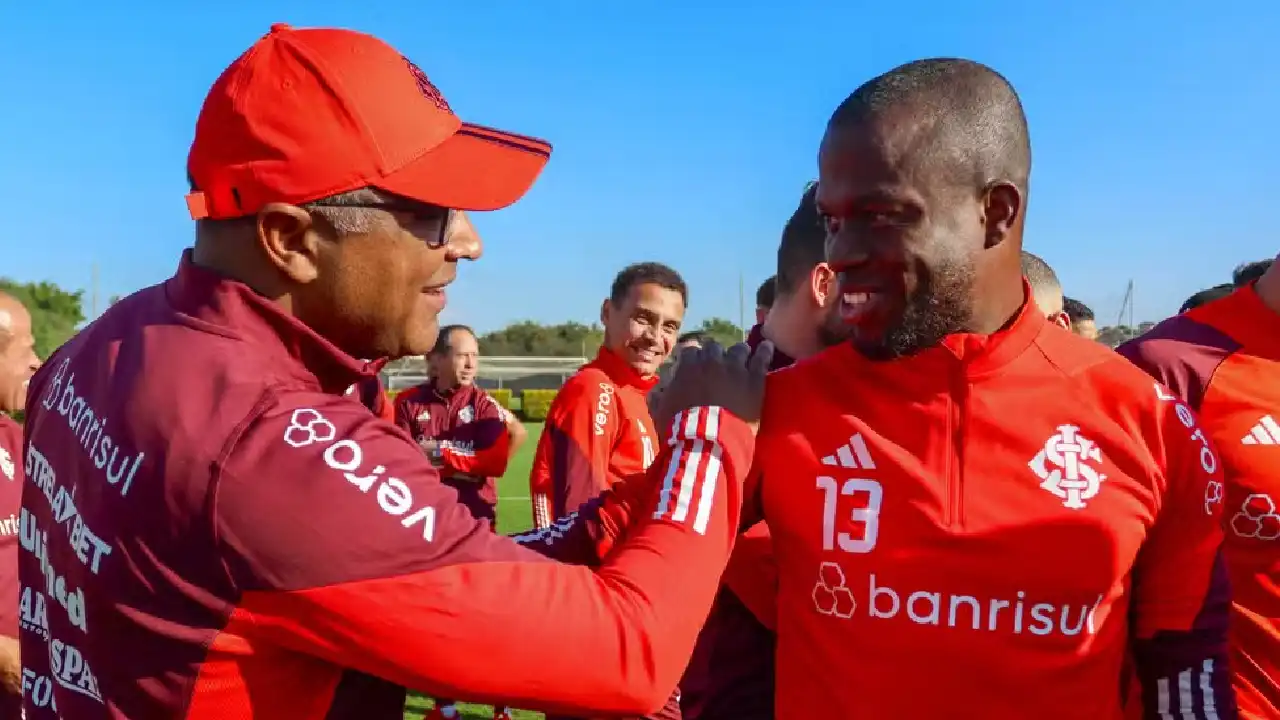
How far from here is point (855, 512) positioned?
7.02ft

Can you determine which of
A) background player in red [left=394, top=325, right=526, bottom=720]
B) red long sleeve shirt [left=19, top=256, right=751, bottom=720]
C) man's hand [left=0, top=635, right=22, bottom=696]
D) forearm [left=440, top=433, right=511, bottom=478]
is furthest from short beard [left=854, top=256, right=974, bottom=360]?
background player in red [left=394, top=325, right=526, bottom=720]

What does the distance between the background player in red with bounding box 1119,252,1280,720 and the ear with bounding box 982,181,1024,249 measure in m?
0.86

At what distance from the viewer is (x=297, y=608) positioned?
1.47 meters

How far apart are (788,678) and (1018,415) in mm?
789

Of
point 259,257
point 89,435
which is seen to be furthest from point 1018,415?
point 89,435

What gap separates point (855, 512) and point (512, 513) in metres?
12.7

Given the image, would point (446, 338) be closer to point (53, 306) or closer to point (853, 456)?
point (853, 456)

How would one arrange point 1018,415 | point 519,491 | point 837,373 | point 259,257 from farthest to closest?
point 519,491 < point 837,373 < point 1018,415 < point 259,257

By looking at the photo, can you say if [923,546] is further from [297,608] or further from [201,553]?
[201,553]

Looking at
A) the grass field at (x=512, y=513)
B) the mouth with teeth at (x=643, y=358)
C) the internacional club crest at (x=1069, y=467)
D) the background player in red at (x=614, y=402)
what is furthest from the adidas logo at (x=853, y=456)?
the grass field at (x=512, y=513)

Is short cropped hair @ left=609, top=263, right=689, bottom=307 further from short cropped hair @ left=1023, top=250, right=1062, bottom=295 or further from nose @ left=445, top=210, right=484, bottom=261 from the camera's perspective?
nose @ left=445, top=210, right=484, bottom=261

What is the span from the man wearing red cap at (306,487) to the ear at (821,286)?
71cm

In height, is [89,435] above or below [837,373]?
below

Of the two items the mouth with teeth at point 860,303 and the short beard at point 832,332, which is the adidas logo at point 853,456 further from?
the short beard at point 832,332
